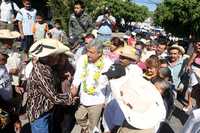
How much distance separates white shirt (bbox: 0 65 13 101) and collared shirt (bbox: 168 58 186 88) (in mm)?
4212

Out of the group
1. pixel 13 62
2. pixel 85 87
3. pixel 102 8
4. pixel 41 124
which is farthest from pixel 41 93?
pixel 102 8

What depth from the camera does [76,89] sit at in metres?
7.18

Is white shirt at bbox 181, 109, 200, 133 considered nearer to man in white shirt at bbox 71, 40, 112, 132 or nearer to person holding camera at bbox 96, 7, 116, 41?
man in white shirt at bbox 71, 40, 112, 132

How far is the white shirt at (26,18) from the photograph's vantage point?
44.0ft

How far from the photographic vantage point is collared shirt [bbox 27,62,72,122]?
5.81 meters

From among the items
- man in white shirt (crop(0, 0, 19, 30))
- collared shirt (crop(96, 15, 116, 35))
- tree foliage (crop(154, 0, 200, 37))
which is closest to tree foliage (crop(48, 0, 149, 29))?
collared shirt (crop(96, 15, 116, 35))

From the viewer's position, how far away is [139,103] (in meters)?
4.93

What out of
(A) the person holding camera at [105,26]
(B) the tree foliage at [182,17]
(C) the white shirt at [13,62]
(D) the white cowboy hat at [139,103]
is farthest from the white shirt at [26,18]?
(B) the tree foliage at [182,17]

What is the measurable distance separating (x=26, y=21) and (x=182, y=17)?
35907 millimetres

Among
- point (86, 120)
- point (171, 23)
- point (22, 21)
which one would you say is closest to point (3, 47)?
point (86, 120)

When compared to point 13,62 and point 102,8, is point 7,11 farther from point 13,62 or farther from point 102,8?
point 13,62

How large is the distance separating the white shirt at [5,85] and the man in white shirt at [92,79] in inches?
39.7

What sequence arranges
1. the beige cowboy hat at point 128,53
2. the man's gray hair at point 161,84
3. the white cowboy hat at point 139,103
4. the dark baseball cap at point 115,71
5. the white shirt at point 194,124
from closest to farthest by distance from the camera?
the white shirt at point 194,124, the white cowboy hat at point 139,103, the man's gray hair at point 161,84, the beige cowboy hat at point 128,53, the dark baseball cap at point 115,71

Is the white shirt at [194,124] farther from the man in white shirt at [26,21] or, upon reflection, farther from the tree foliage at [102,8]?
the tree foliage at [102,8]
